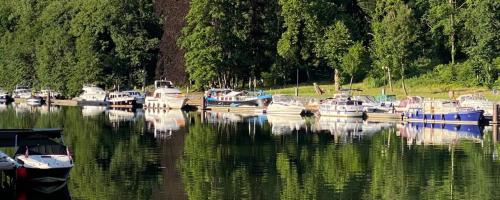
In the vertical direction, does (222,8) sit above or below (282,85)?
above

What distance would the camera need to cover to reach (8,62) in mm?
156375

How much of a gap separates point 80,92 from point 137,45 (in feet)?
35.6

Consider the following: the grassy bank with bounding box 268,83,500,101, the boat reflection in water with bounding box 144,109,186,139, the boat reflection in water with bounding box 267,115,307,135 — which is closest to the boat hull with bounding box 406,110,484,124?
the boat reflection in water with bounding box 267,115,307,135

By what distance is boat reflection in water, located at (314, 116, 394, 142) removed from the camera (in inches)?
2686

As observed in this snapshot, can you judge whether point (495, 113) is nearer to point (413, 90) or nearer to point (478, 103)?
point (478, 103)

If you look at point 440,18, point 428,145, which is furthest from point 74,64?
point 428,145

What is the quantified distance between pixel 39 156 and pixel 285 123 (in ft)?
144

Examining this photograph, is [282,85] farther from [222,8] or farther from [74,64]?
[74,64]

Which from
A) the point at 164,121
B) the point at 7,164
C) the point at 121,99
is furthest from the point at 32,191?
the point at 121,99

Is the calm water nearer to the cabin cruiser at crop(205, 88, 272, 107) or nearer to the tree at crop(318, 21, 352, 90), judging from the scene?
the cabin cruiser at crop(205, 88, 272, 107)

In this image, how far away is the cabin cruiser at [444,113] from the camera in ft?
246

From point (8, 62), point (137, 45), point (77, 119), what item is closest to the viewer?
point (77, 119)

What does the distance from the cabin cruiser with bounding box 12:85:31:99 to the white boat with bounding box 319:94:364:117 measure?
61026 mm

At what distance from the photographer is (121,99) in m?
114
